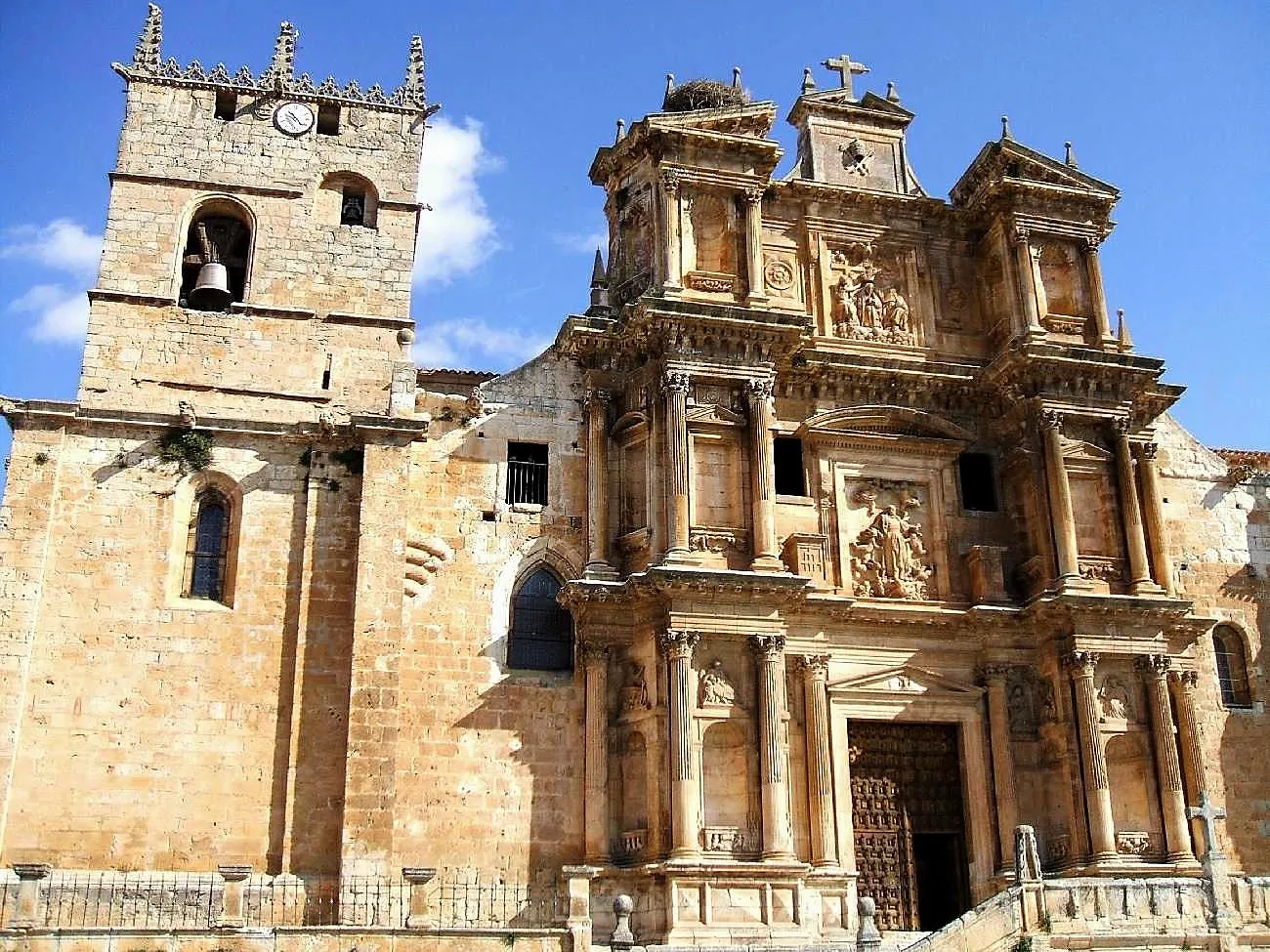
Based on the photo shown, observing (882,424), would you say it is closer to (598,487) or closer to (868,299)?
(868,299)

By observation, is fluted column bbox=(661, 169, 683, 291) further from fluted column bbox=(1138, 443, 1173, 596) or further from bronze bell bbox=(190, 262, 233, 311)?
fluted column bbox=(1138, 443, 1173, 596)

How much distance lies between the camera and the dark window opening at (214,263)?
23.9 metres

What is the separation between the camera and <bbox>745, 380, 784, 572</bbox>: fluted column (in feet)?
73.3

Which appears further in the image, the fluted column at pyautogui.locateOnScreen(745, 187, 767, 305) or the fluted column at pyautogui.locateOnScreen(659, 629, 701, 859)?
the fluted column at pyautogui.locateOnScreen(745, 187, 767, 305)

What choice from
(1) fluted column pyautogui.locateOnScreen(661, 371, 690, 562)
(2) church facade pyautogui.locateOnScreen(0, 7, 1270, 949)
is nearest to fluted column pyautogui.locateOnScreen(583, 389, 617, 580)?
(2) church facade pyautogui.locateOnScreen(0, 7, 1270, 949)

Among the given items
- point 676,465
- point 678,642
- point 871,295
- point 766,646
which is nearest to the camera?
point 678,642

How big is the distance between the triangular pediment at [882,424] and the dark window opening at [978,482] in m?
0.72

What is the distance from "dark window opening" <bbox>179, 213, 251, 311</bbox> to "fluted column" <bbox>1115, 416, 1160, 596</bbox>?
52.9 ft

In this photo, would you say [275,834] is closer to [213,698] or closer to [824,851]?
[213,698]

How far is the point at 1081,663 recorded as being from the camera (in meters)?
23.0

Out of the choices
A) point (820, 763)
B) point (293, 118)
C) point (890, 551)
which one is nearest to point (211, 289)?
point (293, 118)

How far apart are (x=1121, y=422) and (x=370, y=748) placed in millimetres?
14664

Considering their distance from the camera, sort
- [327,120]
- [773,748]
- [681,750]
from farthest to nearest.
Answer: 1. [327,120]
2. [773,748]
3. [681,750]

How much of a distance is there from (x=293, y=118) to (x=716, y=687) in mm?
13204
